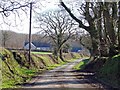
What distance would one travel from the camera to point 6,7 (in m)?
18.4

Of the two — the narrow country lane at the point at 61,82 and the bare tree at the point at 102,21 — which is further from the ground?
the bare tree at the point at 102,21

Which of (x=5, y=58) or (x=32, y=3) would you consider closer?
(x=32, y=3)

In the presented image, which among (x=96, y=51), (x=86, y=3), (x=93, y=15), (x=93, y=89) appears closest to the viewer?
(x=93, y=89)

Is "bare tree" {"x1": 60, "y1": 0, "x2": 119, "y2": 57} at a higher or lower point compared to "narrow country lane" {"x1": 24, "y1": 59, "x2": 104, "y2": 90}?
higher

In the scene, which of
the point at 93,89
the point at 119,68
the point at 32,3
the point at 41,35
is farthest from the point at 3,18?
the point at 41,35

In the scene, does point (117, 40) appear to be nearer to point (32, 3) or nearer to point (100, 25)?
point (100, 25)

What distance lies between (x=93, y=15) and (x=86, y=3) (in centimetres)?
323

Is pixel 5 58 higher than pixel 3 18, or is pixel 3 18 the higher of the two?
pixel 3 18

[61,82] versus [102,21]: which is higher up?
[102,21]

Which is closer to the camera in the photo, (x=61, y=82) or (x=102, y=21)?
(x=61, y=82)

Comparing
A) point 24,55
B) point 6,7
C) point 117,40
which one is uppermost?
point 6,7

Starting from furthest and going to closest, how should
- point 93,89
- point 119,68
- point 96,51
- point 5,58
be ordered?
point 96,51, point 5,58, point 119,68, point 93,89

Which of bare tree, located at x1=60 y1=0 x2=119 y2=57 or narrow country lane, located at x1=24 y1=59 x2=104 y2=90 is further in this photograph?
bare tree, located at x1=60 y1=0 x2=119 y2=57

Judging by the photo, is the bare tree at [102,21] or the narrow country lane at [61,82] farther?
the bare tree at [102,21]
